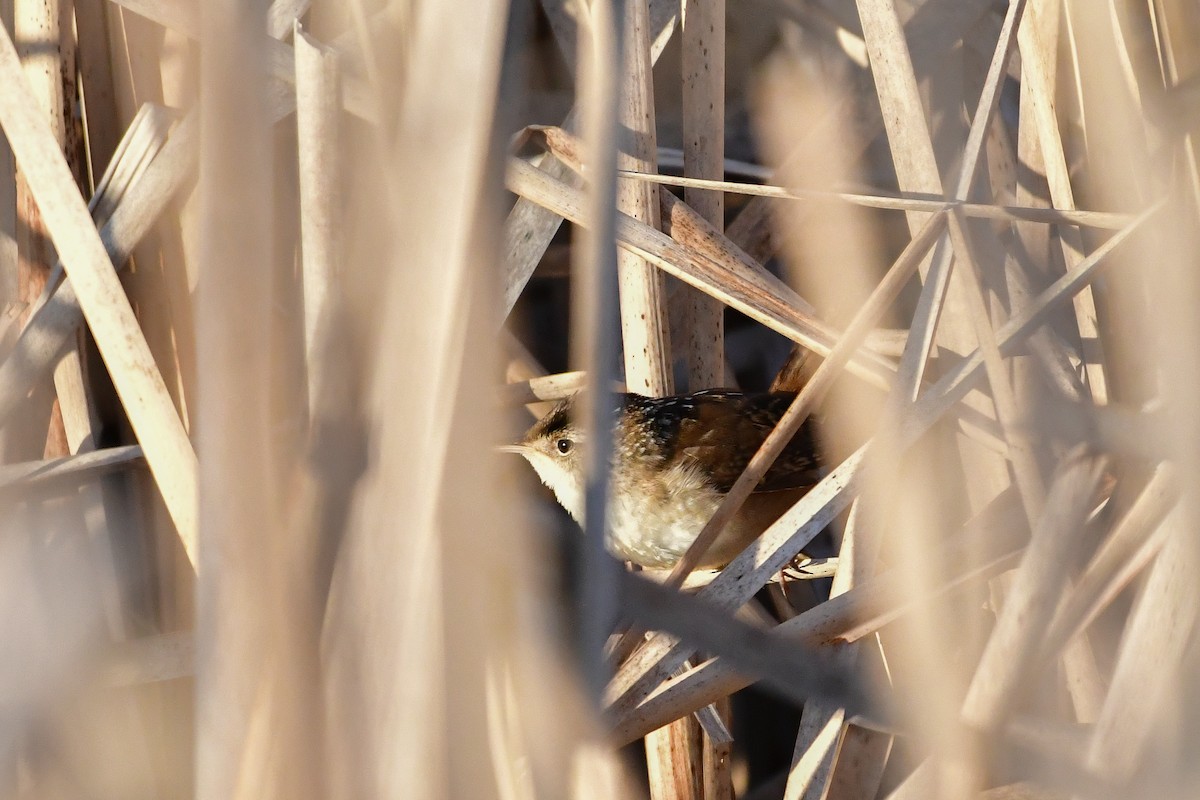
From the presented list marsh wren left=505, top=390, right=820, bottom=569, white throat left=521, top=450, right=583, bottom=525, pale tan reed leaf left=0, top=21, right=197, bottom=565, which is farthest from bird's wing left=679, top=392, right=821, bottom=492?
pale tan reed leaf left=0, top=21, right=197, bottom=565

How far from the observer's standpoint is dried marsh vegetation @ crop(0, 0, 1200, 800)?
31.3 inches

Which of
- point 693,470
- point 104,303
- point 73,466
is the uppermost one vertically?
point 104,303

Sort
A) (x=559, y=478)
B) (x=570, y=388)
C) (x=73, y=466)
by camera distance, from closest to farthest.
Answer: (x=73, y=466) < (x=570, y=388) < (x=559, y=478)

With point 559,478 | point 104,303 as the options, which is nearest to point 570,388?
point 559,478

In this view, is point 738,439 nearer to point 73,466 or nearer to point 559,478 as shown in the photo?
point 559,478

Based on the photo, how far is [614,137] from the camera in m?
0.85

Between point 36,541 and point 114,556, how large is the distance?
13 cm

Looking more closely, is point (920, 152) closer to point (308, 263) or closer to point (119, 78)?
point (308, 263)

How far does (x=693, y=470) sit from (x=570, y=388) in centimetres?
32

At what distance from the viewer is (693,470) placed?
2.20m

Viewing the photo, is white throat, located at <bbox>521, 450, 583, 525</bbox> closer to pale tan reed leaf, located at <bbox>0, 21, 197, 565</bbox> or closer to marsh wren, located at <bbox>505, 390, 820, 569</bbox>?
marsh wren, located at <bbox>505, 390, 820, 569</bbox>

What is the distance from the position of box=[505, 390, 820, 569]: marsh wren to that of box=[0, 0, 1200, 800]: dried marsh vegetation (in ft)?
0.39

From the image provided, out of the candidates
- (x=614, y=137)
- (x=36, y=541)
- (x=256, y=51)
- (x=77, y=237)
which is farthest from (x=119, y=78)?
(x=614, y=137)

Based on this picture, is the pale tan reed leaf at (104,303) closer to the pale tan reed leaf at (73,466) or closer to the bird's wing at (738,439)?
the pale tan reed leaf at (73,466)
